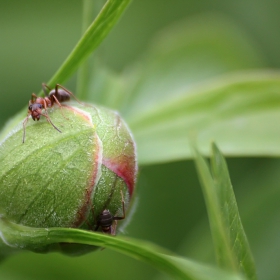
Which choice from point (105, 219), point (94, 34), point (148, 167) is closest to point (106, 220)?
point (105, 219)

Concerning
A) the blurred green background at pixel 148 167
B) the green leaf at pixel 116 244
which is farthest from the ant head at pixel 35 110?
the blurred green background at pixel 148 167

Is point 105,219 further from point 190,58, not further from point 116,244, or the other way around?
point 190,58

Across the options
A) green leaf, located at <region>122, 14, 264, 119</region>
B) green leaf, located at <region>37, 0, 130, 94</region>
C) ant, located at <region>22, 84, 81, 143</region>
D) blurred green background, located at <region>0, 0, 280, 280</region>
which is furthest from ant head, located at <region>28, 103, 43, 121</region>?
green leaf, located at <region>122, 14, 264, 119</region>

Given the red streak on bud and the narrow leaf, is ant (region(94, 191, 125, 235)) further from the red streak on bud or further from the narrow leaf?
the narrow leaf

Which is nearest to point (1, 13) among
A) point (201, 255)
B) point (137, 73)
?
point (137, 73)

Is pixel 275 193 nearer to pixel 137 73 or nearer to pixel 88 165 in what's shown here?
pixel 137 73
